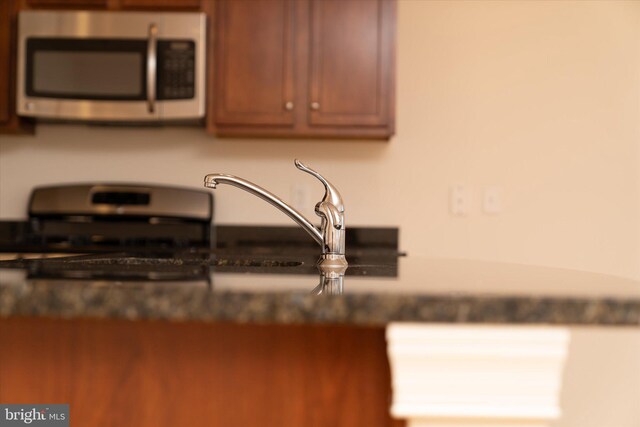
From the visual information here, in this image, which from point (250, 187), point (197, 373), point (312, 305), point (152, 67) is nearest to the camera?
point (312, 305)

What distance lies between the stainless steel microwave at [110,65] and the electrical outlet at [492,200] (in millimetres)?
1253

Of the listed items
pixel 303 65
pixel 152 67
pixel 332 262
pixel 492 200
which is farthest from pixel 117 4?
pixel 332 262

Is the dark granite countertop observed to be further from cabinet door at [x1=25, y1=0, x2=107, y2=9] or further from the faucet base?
cabinet door at [x1=25, y1=0, x2=107, y2=9]

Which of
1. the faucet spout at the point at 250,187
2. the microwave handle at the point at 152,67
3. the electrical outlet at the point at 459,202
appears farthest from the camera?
the electrical outlet at the point at 459,202

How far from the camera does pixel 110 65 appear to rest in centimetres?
267

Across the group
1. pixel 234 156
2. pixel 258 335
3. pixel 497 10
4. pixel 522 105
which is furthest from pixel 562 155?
pixel 258 335

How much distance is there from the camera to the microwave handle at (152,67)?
262 cm

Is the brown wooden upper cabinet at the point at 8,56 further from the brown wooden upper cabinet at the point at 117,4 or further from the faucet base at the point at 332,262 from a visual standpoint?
the faucet base at the point at 332,262

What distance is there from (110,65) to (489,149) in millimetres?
1602

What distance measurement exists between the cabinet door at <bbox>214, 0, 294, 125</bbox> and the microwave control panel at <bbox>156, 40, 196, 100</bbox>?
10 cm

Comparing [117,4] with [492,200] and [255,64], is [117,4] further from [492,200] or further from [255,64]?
[492,200]

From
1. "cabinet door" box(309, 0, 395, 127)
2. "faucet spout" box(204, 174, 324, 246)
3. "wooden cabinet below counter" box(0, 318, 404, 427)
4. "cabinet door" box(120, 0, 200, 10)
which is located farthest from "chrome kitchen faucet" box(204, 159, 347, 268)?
"cabinet door" box(120, 0, 200, 10)

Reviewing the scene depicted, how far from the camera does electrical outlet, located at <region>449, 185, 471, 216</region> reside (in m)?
2.94

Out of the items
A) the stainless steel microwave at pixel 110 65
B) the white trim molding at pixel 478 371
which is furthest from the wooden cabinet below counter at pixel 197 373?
the stainless steel microwave at pixel 110 65
